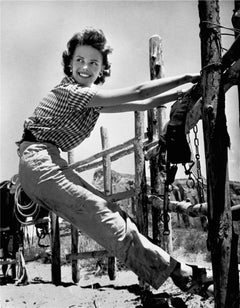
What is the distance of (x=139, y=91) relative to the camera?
2.53 metres

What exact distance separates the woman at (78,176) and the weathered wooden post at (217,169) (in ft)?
0.67

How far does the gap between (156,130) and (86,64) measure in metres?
2.25

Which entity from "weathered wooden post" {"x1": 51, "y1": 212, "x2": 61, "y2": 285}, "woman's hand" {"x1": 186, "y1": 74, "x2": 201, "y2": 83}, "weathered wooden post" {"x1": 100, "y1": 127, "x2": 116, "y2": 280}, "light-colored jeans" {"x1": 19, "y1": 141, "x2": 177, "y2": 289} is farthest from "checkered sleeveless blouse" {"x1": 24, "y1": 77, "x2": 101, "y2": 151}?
"weathered wooden post" {"x1": 51, "y1": 212, "x2": 61, "y2": 285}

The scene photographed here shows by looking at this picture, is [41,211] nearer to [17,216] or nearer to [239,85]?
[17,216]

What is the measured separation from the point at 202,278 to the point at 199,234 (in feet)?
34.3

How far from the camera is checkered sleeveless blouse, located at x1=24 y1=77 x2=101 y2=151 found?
2.62m

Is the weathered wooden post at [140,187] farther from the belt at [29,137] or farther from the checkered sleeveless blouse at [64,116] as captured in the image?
the belt at [29,137]

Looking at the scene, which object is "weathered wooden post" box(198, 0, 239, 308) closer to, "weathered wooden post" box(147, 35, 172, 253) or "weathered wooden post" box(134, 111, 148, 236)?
"weathered wooden post" box(147, 35, 172, 253)

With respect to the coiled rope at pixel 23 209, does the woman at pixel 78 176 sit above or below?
above

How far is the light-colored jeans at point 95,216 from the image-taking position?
2.52 meters

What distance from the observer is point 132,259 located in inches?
99.8

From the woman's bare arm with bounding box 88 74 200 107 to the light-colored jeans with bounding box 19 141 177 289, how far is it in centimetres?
49

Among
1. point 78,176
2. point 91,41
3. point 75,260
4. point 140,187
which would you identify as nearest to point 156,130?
point 140,187

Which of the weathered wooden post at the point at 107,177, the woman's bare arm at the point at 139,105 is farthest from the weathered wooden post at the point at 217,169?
the weathered wooden post at the point at 107,177
